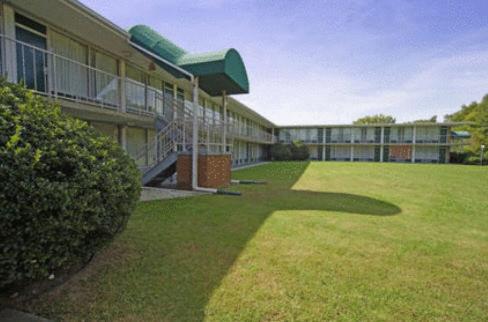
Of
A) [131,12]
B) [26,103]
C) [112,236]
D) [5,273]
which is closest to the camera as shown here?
[5,273]

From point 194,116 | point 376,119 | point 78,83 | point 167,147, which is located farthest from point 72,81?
point 376,119

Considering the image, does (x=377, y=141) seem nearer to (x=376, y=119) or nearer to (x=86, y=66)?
(x=376, y=119)

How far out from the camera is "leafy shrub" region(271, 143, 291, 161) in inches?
1442

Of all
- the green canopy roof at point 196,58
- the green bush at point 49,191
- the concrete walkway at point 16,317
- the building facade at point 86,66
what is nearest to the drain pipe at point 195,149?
the green canopy roof at point 196,58

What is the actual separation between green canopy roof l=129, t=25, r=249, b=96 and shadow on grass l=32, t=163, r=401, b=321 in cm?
446

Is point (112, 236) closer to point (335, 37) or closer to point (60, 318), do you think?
point (60, 318)

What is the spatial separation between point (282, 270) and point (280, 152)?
1332 inches

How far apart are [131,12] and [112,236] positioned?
8951 millimetres

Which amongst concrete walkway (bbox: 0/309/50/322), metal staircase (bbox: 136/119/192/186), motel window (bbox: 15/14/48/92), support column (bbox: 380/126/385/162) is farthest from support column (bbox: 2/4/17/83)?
support column (bbox: 380/126/385/162)

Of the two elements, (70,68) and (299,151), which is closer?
(70,68)

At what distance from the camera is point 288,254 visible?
3801 millimetres

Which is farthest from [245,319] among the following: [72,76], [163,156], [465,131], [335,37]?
[465,131]

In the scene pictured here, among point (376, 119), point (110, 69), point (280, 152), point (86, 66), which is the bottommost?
point (280, 152)

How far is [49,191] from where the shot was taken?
6.76ft
